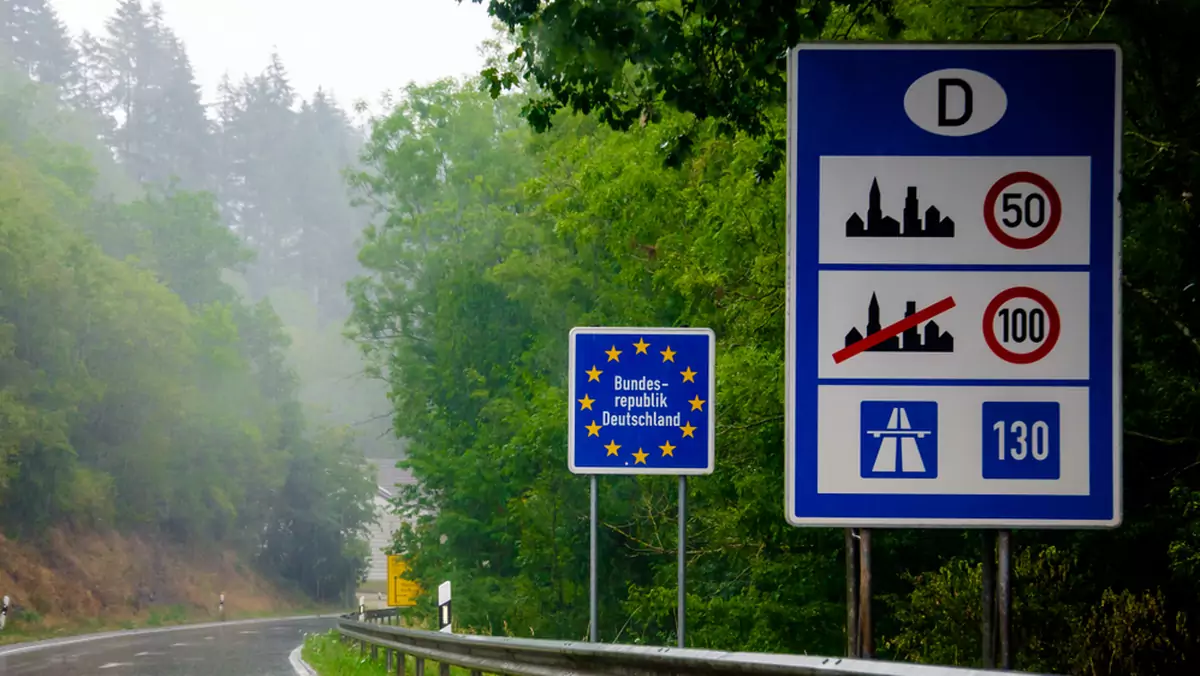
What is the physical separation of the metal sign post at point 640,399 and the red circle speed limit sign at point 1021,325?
26.0 ft

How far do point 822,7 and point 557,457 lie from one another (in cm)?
2742

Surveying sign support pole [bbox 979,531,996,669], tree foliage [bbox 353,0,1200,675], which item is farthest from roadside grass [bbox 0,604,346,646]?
sign support pole [bbox 979,531,996,669]

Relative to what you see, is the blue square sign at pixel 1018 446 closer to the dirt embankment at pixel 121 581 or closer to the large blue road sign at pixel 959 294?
the large blue road sign at pixel 959 294

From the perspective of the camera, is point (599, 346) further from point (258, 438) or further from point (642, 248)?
point (258, 438)

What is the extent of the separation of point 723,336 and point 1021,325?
1793 centimetres

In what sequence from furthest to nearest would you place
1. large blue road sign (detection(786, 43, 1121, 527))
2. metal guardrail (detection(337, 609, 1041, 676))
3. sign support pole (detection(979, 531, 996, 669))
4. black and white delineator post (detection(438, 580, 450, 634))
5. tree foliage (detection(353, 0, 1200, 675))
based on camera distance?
black and white delineator post (detection(438, 580, 450, 634))
tree foliage (detection(353, 0, 1200, 675))
sign support pole (detection(979, 531, 996, 669))
large blue road sign (detection(786, 43, 1121, 527))
metal guardrail (detection(337, 609, 1041, 676))

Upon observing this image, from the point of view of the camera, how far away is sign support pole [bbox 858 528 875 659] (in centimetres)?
655

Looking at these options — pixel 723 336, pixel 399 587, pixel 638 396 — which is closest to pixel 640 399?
pixel 638 396

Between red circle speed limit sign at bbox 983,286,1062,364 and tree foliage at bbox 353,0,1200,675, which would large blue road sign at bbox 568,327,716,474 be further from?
red circle speed limit sign at bbox 983,286,1062,364

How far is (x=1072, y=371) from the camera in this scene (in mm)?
6332

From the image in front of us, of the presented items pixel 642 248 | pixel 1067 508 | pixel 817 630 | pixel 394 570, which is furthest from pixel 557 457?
pixel 1067 508

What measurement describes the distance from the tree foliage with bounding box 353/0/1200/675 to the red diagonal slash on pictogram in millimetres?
2380

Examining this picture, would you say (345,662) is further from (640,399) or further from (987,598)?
(987,598)

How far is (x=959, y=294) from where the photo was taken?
6.34 meters
